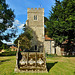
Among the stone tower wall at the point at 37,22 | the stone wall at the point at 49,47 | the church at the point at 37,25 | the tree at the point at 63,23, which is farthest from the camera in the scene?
the stone tower wall at the point at 37,22

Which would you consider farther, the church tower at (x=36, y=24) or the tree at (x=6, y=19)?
the church tower at (x=36, y=24)

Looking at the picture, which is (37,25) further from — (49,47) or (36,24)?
(49,47)

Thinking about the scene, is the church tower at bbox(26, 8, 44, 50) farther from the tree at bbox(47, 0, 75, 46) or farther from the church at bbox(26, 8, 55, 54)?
the tree at bbox(47, 0, 75, 46)

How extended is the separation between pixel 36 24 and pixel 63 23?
17753 mm

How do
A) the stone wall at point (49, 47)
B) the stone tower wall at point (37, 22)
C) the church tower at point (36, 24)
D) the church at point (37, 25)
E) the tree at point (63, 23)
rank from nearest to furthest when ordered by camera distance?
the tree at point (63, 23) → the stone wall at point (49, 47) → the church at point (37, 25) → the church tower at point (36, 24) → the stone tower wall at point (37, 22)

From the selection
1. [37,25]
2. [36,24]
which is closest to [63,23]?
[37,25]

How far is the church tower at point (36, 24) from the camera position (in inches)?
1266

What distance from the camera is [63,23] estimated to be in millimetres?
16344

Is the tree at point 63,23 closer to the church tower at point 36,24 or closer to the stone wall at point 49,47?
the stone wall at point 49,47

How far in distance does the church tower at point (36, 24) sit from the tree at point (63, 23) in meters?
14.1

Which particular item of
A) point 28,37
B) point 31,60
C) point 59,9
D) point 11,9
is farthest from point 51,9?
point 31,60

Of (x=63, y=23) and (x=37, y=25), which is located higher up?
(x=37, y=25)

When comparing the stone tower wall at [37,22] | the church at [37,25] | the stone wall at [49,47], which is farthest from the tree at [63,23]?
the stone tower wall at [37,22]

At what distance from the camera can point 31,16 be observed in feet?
109
